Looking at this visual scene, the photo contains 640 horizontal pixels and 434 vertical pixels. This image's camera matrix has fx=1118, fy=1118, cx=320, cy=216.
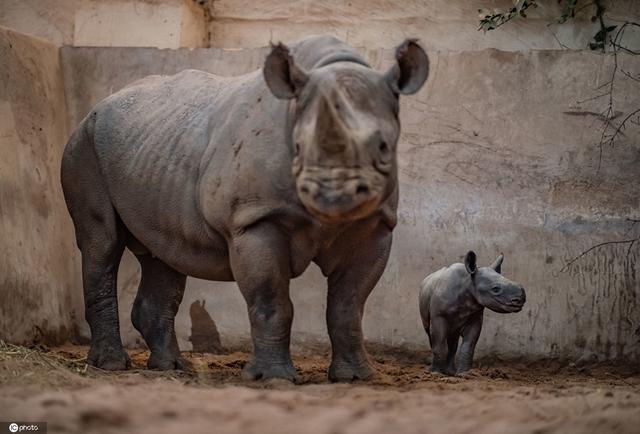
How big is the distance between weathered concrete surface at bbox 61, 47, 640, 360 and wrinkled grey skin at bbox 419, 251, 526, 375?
0.51 meters

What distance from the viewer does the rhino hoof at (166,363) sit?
7.98 meters

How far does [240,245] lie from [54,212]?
3.45 m

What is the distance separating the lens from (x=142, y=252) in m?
8.20

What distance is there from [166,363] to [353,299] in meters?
1.77

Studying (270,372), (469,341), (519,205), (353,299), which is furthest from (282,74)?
(519,205)

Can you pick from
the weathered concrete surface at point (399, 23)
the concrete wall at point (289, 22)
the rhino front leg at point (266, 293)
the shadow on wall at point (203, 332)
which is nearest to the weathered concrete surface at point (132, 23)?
the concrete wall at point (289, 22)

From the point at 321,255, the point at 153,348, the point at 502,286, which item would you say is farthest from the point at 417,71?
the point at 153,348

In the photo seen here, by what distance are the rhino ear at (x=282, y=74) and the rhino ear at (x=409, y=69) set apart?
51 centimetres

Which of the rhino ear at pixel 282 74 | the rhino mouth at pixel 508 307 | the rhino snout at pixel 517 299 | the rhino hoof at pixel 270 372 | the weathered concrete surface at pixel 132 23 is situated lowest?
the rhino hoof at pixel 270 372

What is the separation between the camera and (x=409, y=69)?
20.8 ft

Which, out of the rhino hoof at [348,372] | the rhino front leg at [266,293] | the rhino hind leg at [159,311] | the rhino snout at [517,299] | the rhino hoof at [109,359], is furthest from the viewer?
the rhino snout at [517,299]

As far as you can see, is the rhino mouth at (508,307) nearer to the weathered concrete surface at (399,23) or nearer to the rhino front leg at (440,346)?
the rhino front leg at (440,346)

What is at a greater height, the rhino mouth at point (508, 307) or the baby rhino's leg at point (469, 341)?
the rhino mouth at point (508, 307)

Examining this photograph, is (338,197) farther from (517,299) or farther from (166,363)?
(517,299)
